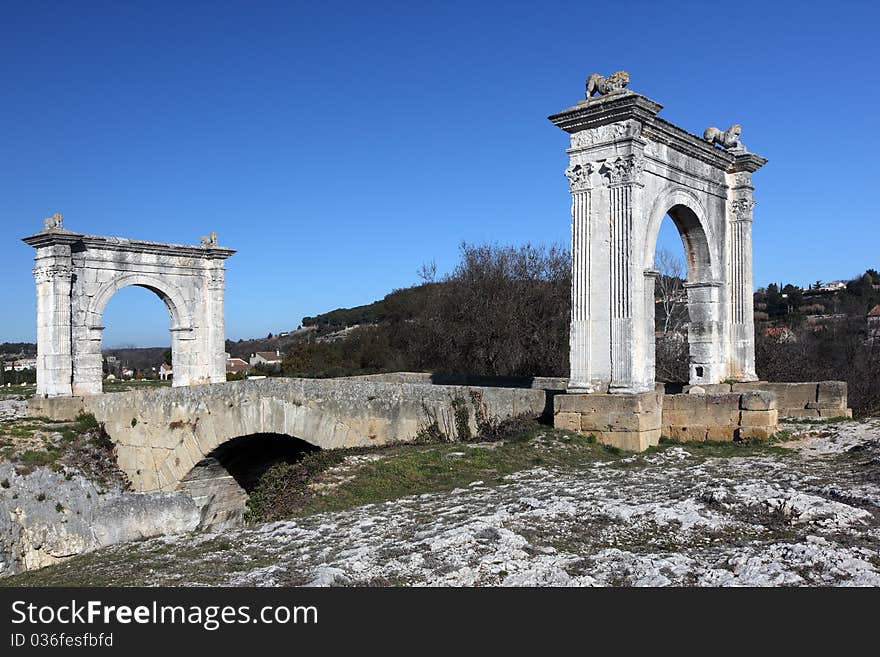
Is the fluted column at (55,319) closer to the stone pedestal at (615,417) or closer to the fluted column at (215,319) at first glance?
the fluted column at (215,319)

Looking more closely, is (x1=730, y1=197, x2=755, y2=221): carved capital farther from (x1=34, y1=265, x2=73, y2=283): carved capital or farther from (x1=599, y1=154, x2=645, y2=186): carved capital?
(x1=34, y1=265, x2=73, y2=283): carved capital

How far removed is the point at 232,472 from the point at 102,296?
6286 millimetres

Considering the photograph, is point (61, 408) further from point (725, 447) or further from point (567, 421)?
point (725, 447)

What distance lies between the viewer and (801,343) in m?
23.3

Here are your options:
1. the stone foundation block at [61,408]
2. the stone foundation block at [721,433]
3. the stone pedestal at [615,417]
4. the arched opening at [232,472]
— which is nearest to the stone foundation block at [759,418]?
the stone foundation block at [721,433]

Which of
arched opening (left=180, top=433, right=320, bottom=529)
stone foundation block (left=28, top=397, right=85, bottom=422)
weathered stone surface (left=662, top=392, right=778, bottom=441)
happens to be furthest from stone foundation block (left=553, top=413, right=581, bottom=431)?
stone foundation block (left=28, top=397, right=85, bottom=422)

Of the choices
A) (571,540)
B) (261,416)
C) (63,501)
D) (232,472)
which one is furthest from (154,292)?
(571,540)

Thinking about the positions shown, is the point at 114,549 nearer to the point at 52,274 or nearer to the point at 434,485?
the point at 434,485

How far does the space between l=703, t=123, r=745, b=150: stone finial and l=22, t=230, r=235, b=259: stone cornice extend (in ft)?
45.3

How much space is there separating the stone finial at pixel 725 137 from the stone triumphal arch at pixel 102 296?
13840 millimetres

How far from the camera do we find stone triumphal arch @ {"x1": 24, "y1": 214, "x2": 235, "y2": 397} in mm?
17906

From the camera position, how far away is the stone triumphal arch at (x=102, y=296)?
17906 millimetres

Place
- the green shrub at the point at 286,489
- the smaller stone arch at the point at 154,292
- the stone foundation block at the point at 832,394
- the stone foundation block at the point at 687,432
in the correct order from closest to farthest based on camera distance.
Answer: the green shrub at the point at 286,489, the stone foundation block at the point at 687,432, the stone foundation block at the point at 832,394, the smaller stone arch at the point at 154,292

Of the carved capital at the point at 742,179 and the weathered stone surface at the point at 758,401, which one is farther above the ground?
the carved capital at the point at 742,179
